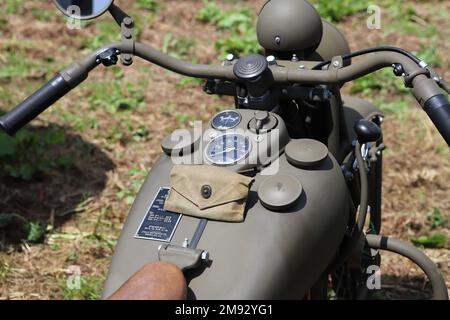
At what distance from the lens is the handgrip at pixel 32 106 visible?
2.55 meters

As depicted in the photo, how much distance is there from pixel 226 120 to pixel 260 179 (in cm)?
31

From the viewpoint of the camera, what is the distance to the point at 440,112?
2.11m

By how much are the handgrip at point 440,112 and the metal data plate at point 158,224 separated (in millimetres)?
912

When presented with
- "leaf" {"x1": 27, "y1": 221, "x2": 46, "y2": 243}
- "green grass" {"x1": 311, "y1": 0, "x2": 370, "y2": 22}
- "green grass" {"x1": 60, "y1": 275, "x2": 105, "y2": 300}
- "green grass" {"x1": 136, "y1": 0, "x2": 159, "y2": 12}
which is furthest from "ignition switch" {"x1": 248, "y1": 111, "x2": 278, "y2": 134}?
"green grass" {"x1": 136, "y1": 0, "x2": 159, "y2": 12}

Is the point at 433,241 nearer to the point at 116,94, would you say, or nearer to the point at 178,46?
the point at 116,94

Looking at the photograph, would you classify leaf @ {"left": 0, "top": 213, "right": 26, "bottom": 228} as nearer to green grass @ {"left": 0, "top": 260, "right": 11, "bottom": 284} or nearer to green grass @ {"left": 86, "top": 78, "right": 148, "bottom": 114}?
green grass @ {"left": 0, "top": 260, "right": 11, "bottom": 284}

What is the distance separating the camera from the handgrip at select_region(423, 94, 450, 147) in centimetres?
207

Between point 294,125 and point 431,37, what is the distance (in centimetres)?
490

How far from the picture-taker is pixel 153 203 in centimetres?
238

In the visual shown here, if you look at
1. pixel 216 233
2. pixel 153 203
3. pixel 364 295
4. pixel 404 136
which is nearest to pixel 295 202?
pixel 216 233

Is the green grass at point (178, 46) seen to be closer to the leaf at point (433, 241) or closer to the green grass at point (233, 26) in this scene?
the green grass at point (233, 26)

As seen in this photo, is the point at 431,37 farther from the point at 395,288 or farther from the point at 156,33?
the point at 395,288

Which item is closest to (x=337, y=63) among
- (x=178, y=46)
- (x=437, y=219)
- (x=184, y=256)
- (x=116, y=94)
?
(x=184, y=256)
